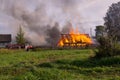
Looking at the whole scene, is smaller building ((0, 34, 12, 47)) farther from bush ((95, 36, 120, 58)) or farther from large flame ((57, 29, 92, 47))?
bush ((95, 36, 120, 58))

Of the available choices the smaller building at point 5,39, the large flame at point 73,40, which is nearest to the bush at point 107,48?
the large flame at point 73,40

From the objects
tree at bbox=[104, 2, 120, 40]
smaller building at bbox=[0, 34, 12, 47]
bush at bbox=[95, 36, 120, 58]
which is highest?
tree at bbox=[104, 2, 120, 40]

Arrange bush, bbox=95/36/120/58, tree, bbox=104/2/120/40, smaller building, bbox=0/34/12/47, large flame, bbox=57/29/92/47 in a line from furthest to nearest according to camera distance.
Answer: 1. smaller building, bbox=0/34/12/47
2. tree, bbox=104/2/120/40
3. large flame, bbox=57/29/92/47
4. bush, bbox=95/36/120/58

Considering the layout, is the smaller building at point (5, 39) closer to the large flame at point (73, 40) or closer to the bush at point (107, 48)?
the large flame at point (73, 40)

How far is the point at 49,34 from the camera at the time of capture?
8231 centimetres

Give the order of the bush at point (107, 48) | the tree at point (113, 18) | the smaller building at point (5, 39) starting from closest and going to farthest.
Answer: the bush at point (107, 48) → the tree at point (113, 18) → the smaller building at point (5, 39)

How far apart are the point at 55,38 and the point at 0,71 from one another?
57688 millimetres

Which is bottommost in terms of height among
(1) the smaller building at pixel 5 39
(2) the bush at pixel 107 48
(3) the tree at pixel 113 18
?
(2) the bush at pixel 107 48

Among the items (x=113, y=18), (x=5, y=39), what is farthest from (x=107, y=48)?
(x=5, y=39)

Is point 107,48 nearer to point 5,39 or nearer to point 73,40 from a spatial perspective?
point 73,40

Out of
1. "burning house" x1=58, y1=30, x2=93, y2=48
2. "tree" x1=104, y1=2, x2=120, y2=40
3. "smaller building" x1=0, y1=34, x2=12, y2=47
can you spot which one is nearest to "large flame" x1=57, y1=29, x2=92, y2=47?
"burning house" x1=58, y1=30, x2=93, y2=48

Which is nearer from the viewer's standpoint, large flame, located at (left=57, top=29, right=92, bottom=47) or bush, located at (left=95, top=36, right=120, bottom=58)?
bush, located at (left=95, top=36, right=120, bottom=58)

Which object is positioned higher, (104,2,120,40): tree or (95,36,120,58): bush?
(104,2,120,40): tree

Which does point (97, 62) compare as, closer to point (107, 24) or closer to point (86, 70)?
point (86, 70)
